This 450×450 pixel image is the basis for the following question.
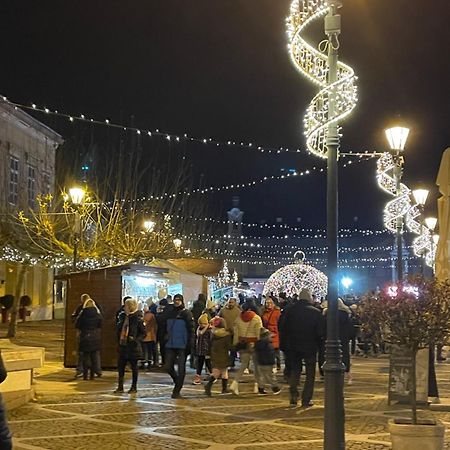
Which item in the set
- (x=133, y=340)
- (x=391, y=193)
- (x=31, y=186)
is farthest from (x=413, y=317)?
(x=31, y=186)

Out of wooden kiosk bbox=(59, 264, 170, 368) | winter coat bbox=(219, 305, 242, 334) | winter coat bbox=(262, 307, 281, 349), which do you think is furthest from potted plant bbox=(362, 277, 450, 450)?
wooden kiosk bbox=(59, 264, 170, 368)

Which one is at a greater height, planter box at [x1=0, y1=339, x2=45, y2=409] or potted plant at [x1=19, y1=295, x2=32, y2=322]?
potted plant at [x1=19, y1=295, x2=32, y2=322]

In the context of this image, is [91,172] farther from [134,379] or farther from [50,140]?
[134,379]

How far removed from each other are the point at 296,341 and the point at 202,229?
3485 centimetres

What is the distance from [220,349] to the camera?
14.4m

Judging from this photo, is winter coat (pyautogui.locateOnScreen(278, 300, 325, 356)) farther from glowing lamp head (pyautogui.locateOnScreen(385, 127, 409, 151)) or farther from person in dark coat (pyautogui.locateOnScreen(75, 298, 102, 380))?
glowing lamp head (pyautogui.locateOnScreen(385, 127, 409, 151))

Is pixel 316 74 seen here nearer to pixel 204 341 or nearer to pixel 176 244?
pixel 204 341

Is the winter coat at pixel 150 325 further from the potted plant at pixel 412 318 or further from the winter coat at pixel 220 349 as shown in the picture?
the potted plant at pixel 412 318

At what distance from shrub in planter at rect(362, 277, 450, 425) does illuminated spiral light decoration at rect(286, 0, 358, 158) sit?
2119mm

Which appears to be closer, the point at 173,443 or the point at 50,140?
the point at 173,443

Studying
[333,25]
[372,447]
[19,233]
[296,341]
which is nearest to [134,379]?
[296,341]

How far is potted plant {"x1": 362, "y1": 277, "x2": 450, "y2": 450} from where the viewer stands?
909 centimetres

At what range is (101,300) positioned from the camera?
18.5 m

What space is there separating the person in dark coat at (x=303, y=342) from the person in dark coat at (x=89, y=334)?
4.99m
